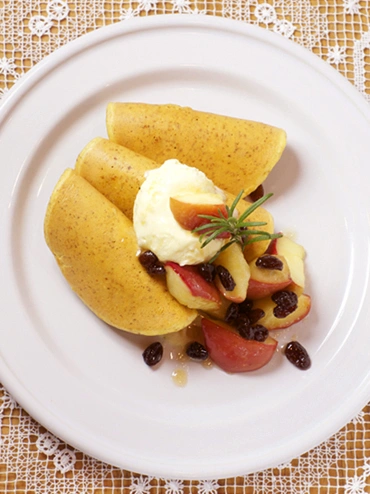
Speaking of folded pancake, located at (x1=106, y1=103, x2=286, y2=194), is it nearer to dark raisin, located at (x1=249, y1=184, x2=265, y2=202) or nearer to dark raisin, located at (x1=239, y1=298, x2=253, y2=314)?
dark raisin, located at (x1=249, y1=184, x2=265, y2=202)

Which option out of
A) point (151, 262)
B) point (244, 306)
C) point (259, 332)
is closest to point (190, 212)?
point (151, 262)

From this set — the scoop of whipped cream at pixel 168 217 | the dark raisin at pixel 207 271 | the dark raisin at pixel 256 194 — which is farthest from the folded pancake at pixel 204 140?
the dark raisin at pixel 207 271

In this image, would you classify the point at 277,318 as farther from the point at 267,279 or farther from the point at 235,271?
the point at 235,271

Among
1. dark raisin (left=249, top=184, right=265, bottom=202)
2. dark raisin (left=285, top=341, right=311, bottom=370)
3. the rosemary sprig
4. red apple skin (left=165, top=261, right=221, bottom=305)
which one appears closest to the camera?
the rosemary sprig

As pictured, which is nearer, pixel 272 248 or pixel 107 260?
pixel 107 260

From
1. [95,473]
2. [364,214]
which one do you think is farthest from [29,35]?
[95,473]

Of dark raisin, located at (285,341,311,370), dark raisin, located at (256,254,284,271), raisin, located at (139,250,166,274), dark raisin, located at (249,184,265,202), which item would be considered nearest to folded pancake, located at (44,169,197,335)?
raisin, located at (139,250,166,274)
